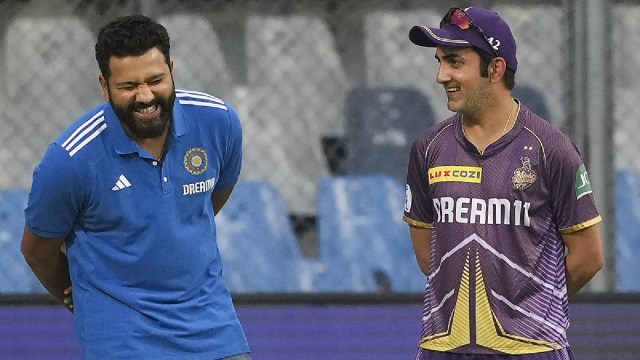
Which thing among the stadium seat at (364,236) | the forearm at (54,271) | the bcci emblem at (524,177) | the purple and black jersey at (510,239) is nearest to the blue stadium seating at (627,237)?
the stadium seat at (364,236)

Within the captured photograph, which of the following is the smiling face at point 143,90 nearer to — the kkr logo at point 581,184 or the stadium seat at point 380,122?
the kkr logo at point 581,184

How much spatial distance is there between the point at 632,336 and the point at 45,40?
10.8ft

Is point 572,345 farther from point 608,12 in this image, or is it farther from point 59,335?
point 59,335

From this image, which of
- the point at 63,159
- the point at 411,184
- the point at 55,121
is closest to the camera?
the point at 63,159

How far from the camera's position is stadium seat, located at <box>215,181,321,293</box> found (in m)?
6.16

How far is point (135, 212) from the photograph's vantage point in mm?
3777

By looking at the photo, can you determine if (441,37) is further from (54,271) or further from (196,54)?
(196,54)

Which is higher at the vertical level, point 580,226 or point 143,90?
point 143,90

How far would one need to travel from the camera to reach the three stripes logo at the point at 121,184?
3779 mm

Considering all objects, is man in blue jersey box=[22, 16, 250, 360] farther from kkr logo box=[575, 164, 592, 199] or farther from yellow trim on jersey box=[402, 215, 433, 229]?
kkr logo box=[575, 164, 592, 199]

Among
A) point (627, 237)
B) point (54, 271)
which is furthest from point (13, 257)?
point (627, 237)

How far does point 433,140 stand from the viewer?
3.96 metres

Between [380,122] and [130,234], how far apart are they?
277 centimetres

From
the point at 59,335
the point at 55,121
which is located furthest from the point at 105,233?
the point at 55,121
